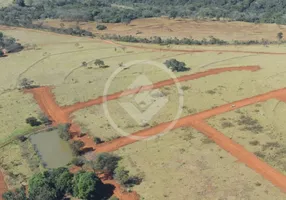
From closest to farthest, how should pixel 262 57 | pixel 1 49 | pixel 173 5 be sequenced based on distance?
pixel 262 57, pixel 1 49, pixel 173 5

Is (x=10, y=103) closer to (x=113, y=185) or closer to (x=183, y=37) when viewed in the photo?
(x=113, y=185)

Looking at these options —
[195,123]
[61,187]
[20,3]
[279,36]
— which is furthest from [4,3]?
[61,187]

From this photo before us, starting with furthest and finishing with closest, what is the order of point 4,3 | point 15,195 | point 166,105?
point 4,3 → point 166,105 → point 15,195

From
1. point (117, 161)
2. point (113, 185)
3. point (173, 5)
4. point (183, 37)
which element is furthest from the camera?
point (173, 5)

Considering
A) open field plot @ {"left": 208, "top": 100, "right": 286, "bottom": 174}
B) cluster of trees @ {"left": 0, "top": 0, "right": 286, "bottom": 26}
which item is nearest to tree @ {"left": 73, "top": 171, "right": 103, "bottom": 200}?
open field plot @ {"left": 208, "top": 100, "right": 286, "bottom": 174}

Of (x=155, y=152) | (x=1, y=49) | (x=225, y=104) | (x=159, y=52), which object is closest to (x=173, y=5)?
(x=159, y=52)

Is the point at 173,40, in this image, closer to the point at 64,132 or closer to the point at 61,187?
the point at 64,132
